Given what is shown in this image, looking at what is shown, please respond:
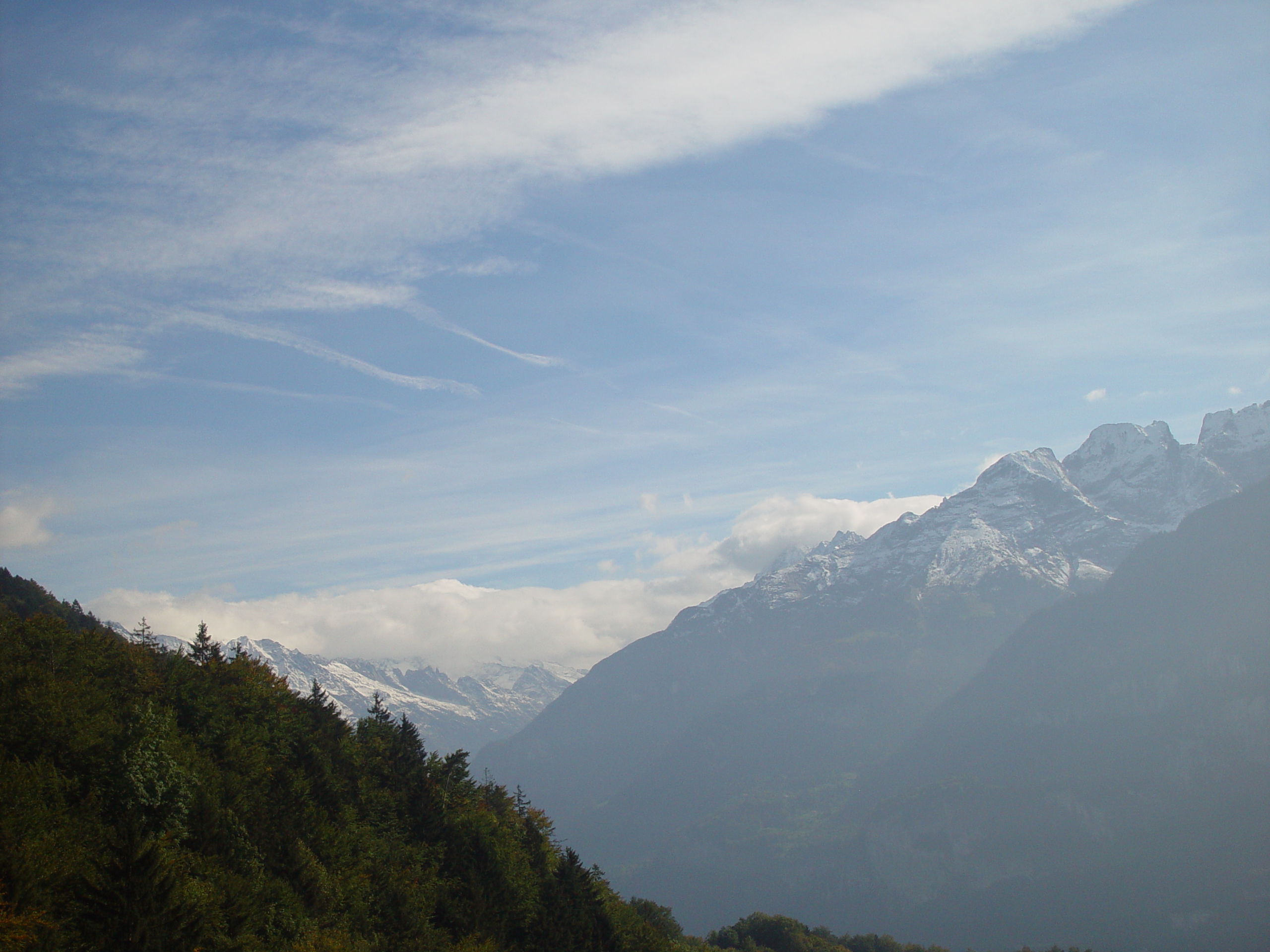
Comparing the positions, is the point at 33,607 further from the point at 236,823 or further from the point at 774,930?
the point at 774,930

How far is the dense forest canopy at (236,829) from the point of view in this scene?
41469 millimetres

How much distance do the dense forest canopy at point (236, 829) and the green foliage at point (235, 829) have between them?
0.18m

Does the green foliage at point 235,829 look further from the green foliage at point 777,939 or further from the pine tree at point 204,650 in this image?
the green foliage at point 777,939

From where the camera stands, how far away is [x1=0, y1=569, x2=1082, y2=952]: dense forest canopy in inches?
1633

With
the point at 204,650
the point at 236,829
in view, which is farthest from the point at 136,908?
the point at 204,650

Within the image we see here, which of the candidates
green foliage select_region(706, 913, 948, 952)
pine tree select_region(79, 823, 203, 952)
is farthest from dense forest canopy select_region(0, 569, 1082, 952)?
green foliage select_region(706, 913, 948, 952)

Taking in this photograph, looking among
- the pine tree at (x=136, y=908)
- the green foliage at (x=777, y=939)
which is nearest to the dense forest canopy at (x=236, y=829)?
the pine tree at (x=136, y=908)

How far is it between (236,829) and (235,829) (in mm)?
108

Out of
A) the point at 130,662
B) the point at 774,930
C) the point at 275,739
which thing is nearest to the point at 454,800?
the point at 275,739

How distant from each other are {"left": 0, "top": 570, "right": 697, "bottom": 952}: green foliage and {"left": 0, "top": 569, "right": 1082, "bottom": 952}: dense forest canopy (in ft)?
0.57

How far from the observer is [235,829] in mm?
63969

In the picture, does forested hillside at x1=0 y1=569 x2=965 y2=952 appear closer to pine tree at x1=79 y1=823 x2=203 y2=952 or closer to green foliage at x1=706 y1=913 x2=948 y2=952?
pine tree at x1=79 y1=823 x2=203 y2=952

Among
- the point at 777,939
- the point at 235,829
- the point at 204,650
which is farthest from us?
the point at 777,939

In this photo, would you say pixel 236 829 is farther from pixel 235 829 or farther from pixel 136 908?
pixel 136 908
